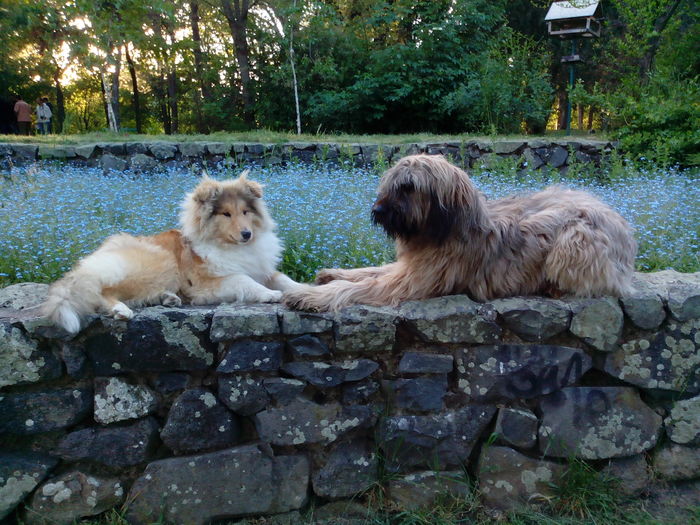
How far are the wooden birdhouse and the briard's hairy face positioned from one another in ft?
41.9

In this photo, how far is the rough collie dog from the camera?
319cm

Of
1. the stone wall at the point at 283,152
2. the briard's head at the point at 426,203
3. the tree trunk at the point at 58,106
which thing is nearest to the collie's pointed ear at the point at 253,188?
the briard's head at the point at 426,203

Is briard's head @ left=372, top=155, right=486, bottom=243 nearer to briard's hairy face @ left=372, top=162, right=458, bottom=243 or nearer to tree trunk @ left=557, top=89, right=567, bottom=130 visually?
briard's hairy face @ left=372, top=162, right=458, bottom=243

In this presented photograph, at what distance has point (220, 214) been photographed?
372 cm

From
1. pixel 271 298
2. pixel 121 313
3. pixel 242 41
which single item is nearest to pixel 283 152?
pixel 271 298

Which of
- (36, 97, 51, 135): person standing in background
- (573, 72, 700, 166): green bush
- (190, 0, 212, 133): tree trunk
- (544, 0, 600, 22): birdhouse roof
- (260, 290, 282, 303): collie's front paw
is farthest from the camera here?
(36, 97, 51, 135): person standing in background

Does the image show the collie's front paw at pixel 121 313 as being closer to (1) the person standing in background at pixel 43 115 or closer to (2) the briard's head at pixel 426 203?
(2) the briard's head at pixel 426 203

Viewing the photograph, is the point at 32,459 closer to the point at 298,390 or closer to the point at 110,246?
the point at 110,246

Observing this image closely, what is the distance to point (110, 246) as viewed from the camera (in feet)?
11.6

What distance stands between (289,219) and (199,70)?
18.3m

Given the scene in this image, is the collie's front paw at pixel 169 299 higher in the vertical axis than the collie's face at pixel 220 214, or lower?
lower

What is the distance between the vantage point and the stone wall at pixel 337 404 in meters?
3.09

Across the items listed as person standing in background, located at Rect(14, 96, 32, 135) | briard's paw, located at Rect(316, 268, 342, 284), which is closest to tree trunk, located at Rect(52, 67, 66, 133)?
person standing in background, located at Rect(14, 96, 32, 135)

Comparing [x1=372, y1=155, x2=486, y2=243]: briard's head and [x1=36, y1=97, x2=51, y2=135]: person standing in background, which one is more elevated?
[x1=36, y1=97, x2=51, y2=135]: person standing in background
